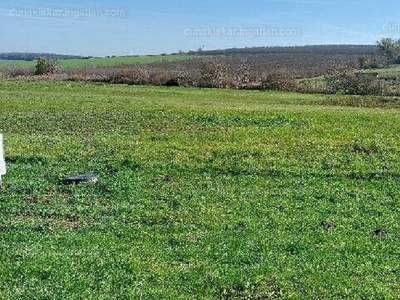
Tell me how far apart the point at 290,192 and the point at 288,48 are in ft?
531

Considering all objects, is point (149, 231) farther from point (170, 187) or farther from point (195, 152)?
point (195, 152)

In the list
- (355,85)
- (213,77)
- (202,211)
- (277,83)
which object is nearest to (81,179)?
(202,211)

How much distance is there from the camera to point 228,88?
59688mm

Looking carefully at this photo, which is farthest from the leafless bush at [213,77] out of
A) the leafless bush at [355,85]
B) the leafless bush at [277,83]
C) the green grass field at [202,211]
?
the green grass field at [202,211]

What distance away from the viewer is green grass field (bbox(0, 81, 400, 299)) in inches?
371

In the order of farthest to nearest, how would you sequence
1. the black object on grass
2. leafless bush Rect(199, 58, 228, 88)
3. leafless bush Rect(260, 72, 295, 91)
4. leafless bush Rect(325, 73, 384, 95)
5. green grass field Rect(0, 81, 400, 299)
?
leafless bush Rect(199, 58, 228, 88), leafless bush Rect(260, 72, 295, 91), leafless bush Rect(325, 73, 384, 95), the black object on grass, green grass field Rect(0, 81, 400, 299)

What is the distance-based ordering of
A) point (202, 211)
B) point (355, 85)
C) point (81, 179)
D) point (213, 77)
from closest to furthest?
point (202, 211), point (81, 179), point (355, 85), point (213, 77)

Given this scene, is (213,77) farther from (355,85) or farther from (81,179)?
(81,179)

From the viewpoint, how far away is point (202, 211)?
45.6ft

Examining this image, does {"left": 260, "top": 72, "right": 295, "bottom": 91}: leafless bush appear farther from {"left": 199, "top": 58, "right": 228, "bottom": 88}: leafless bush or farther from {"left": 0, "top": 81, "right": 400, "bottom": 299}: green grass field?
{"left": 0, "top": 81, "right": 400, "bottom": 299}: green grass field

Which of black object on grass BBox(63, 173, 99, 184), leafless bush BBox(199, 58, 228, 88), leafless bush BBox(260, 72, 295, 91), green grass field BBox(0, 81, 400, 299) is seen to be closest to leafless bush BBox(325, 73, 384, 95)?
leafless bush BBox(260, 72, 295, 91)

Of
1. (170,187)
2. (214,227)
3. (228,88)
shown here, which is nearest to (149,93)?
(228,88)

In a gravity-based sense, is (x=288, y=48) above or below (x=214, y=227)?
above

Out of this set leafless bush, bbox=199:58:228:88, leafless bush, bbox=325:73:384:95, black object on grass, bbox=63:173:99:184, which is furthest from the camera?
leafless bush, bbox=199:58:228:88
